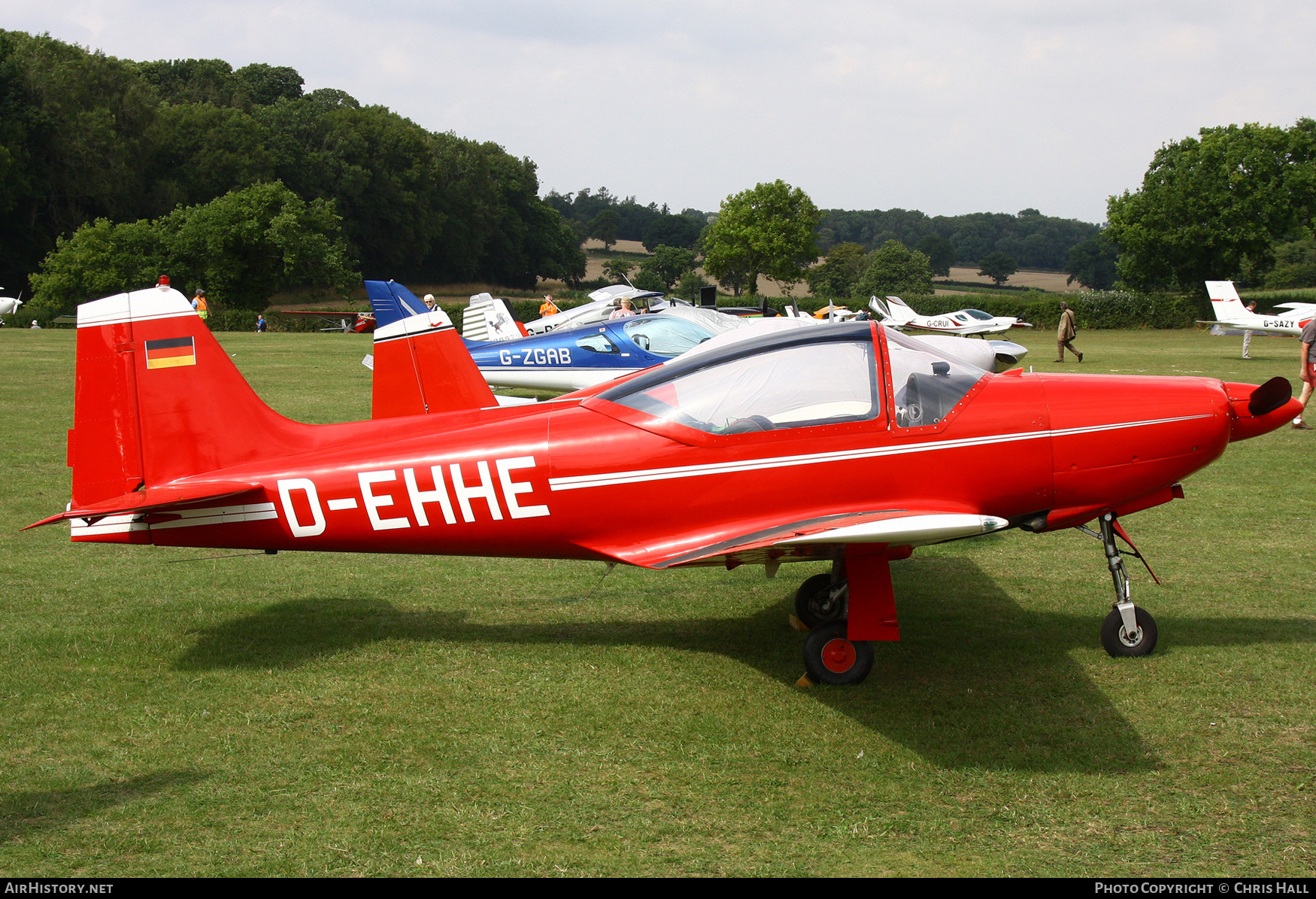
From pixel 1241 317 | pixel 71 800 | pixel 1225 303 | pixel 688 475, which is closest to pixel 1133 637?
pixel 688 475

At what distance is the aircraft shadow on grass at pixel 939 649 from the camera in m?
4.47

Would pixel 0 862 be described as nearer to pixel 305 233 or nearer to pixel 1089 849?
pixel 1089 849

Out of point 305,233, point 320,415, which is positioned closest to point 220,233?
point 305,233

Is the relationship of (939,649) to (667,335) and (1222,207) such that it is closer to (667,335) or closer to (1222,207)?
(667,335)

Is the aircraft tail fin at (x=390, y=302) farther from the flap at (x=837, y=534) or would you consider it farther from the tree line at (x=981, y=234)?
the tree line at (x=981, y=234)

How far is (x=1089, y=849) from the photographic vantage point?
3.54 metres

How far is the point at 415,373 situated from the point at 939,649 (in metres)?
4.71

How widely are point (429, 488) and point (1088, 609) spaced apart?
4.42 metres

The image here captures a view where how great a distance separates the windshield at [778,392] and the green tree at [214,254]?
55797 mm

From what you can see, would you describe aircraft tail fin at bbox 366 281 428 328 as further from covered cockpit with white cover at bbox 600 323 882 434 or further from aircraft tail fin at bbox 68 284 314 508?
covered cockpit with white cover at bbox 600 323 882 434

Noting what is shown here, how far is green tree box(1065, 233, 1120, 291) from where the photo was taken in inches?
5059

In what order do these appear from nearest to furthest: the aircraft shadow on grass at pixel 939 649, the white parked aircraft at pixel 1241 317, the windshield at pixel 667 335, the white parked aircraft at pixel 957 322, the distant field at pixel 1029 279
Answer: the aircraft shadow on grass at pixel 939 649 < the windshield at pixel 667 335 < the white parked aircraft at pixel 1241 317 < the white parked aircraft at pixel 957 322 < the distant field at pixel 1029 279

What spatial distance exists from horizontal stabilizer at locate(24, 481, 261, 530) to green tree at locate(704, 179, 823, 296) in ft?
264

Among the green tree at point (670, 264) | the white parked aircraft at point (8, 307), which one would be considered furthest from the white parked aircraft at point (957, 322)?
the green tree at point (670, 264)
